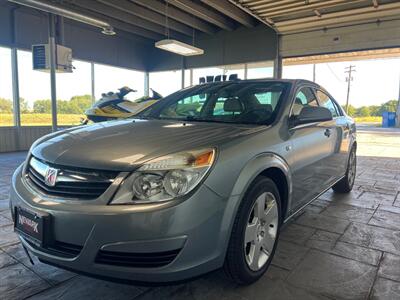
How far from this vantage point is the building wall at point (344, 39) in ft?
23.1

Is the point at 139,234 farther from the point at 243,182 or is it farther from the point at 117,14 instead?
the point at 117,14

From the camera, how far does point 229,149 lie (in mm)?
1595

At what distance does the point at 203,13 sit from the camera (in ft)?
25.0

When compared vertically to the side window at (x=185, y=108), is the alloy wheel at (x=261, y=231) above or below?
below

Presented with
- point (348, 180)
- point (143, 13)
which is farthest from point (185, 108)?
point (143, 13)

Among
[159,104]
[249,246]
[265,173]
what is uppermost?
[159,104]

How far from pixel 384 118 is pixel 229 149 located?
A: 2380cm

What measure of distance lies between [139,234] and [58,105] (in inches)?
335

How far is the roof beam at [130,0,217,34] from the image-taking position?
22.9ft

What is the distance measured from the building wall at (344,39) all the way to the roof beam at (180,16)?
2.25m

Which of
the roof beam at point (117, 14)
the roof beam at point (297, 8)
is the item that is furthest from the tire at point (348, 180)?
the roof beam at point (117, 14)

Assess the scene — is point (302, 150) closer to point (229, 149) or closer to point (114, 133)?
point (229, 149)

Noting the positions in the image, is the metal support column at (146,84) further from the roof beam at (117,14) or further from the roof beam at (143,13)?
the roof beam at (143,13)

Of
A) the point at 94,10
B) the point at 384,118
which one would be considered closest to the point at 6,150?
the point at 94,10
